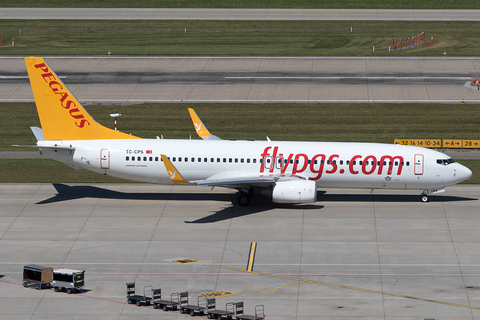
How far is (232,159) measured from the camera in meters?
49.0

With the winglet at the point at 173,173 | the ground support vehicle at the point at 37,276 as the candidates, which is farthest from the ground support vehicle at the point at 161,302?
the winglet at the point at 173,173

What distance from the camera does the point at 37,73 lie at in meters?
48.9

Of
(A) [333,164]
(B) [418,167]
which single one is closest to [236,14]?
(A) [333,164]

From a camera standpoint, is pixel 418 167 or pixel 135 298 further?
pixel 418 167

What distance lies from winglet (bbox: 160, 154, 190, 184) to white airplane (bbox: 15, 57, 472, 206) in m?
0.08

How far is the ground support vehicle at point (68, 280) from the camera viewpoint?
115ft

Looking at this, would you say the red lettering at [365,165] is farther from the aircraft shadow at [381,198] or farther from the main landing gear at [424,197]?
the main landing gear at [424,197]

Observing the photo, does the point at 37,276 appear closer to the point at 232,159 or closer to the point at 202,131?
the point at 232,159

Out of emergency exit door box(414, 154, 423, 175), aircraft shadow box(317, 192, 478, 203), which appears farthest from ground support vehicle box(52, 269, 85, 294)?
emergency exit door box(414, 154, 423, 175)

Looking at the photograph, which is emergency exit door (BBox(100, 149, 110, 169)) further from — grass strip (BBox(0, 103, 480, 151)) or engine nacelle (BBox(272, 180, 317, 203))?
grass strip (BBox(0, 103, 480, 151))

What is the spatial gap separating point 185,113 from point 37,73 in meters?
24.2

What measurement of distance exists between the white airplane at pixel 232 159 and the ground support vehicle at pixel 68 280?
13637 millimetres
